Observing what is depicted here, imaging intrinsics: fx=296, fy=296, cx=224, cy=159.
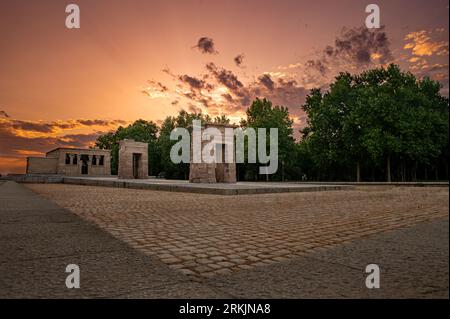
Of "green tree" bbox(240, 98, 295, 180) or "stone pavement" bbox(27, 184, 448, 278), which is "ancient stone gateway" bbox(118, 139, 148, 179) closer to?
"green tree" bbox(240, 98, 295, 180)

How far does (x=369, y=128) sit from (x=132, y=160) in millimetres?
25475

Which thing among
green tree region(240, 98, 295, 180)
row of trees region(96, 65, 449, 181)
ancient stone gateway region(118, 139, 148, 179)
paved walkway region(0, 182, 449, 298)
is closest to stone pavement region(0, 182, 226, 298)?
paved walkway region(0, 182, 449, 298)

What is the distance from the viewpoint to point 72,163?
49531mm

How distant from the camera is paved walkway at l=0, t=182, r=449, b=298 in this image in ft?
7.54

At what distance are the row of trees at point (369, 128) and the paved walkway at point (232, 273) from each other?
22.0 metres

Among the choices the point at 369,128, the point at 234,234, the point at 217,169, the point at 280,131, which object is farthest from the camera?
the point at 280,131

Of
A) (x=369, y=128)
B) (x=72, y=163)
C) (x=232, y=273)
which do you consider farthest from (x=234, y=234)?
(x=72, y=163)

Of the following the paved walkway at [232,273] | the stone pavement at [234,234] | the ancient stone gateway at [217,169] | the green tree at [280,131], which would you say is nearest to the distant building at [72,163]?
the green tree at [280,131]

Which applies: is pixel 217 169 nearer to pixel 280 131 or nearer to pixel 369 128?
pixel 369 128

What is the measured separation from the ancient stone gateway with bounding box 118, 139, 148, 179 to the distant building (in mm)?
20992

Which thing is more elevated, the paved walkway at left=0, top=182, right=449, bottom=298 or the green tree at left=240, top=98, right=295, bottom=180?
the green tree at left=240, top=98, right=295, bottom=180

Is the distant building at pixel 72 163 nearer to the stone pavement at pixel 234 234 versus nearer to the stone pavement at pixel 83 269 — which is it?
the stone pavement at pixel 234 234

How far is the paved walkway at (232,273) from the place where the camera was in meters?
2.30

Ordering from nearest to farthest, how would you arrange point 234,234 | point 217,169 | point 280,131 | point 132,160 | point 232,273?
point 232,273 → point 234,234 → point 217,169 → point 132,160 → point 280,131
